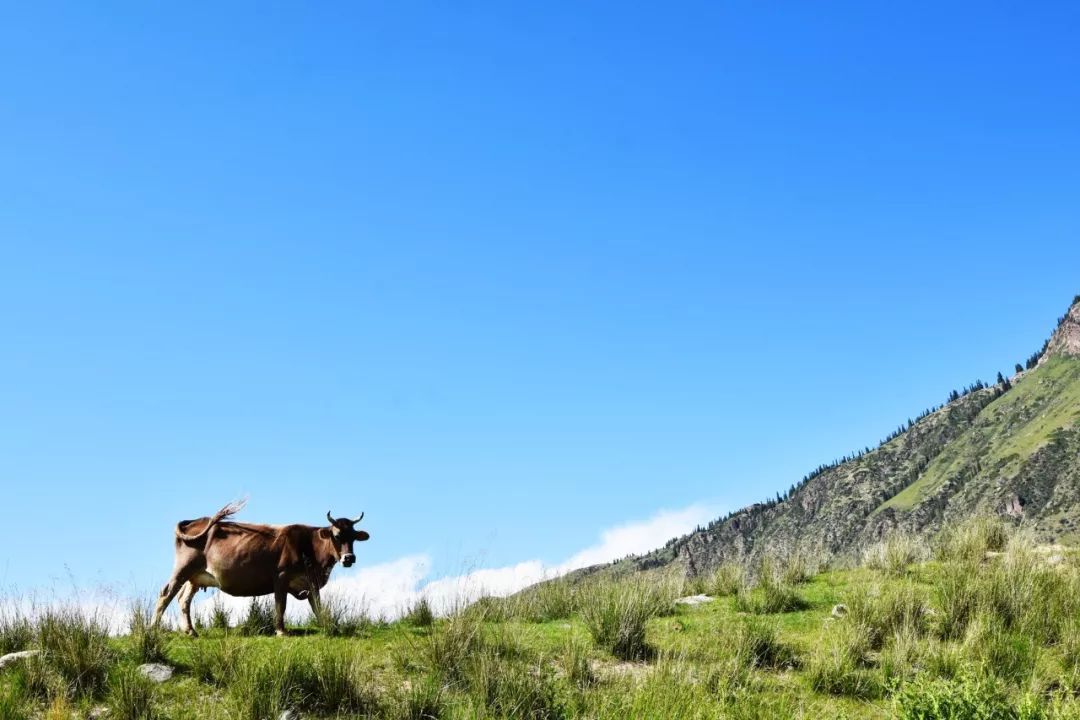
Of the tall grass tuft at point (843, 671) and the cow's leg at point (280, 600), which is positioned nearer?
the tall grass tuft at point (843, 671)

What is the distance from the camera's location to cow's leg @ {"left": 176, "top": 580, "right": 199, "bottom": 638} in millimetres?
12320

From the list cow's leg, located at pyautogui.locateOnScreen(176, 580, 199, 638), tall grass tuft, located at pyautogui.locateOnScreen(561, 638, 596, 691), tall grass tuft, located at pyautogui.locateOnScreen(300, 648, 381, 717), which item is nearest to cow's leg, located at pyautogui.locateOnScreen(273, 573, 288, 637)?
cow's leg, located at pyautogui.locateOnScreen(176, 580, 199, 638)

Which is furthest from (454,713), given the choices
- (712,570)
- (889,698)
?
(712,570)

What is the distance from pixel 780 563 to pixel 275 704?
12.0 m

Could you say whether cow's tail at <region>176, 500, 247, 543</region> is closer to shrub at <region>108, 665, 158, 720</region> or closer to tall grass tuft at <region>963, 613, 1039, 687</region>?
shrub at <region>108, 665, 158, 720</region>

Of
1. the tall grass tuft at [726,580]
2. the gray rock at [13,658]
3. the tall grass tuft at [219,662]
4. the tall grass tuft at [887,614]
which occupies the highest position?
the gray rock at [13,658]

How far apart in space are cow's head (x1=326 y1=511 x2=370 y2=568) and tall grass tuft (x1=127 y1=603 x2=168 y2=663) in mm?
3315

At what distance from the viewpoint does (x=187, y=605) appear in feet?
41.9

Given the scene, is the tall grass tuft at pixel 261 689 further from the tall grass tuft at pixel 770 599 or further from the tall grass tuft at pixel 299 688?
the tall grass tuft at pixel 770 599

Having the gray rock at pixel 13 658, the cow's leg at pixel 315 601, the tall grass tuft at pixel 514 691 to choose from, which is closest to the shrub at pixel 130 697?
the gray rock at pixel 13 658

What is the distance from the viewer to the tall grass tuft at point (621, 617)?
1101cm

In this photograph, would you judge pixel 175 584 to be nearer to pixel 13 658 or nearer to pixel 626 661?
pixel 13 658

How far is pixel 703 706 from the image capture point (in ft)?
26.0

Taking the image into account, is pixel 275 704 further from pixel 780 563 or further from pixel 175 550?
pixel 780 563
